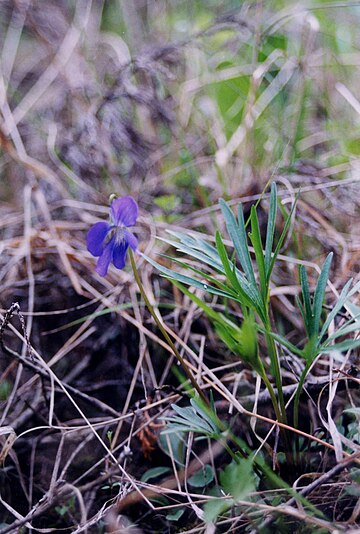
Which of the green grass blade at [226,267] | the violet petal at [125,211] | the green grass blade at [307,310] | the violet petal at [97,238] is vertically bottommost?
the green grass blade at [307,310]

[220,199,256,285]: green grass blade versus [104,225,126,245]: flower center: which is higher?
[104,225,126,245]: flower center

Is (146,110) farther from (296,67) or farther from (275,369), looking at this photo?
(275,369)

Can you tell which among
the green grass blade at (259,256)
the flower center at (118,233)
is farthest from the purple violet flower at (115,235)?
the green grass blade at (259,256)

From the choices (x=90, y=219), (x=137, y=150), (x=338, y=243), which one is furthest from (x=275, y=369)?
(x=137, y=150)

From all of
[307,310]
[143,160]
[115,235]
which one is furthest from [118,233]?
[143,160]

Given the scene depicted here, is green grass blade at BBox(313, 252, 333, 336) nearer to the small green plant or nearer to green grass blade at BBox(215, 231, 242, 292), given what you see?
the small green plant

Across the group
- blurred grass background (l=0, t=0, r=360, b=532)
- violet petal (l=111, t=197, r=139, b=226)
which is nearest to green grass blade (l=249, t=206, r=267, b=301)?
violet petal (l=111, t=197, r=139, b=226)

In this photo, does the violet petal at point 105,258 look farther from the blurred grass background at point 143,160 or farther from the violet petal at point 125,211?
the blurred grass background at point 143,160

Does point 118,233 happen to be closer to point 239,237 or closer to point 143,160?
point 239,237
